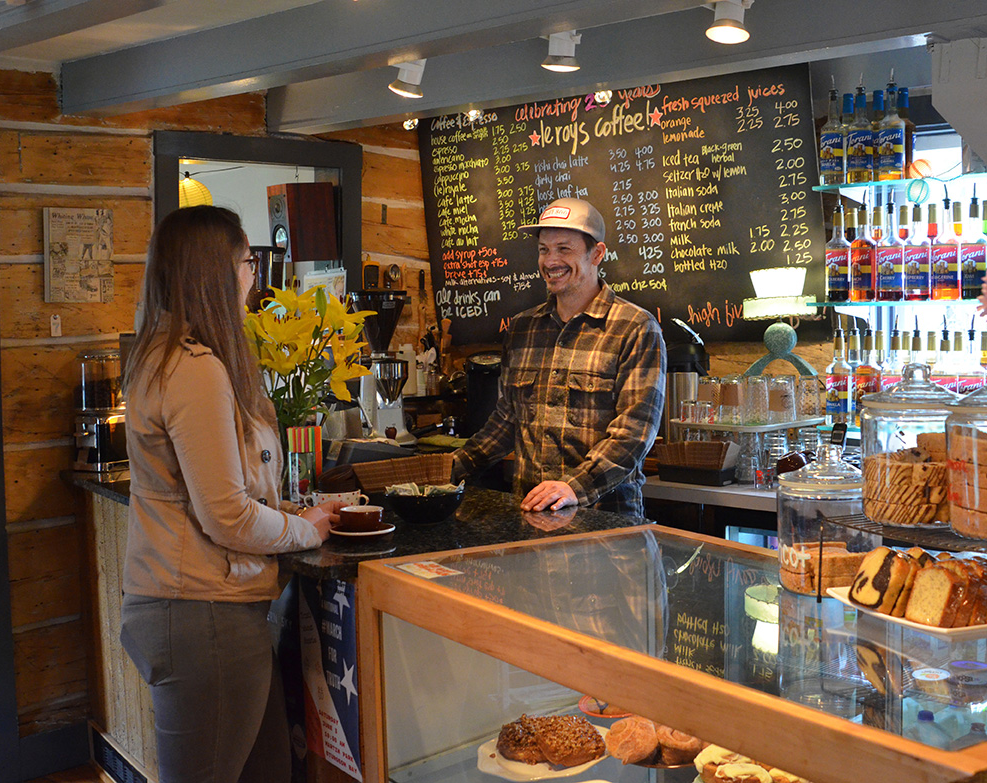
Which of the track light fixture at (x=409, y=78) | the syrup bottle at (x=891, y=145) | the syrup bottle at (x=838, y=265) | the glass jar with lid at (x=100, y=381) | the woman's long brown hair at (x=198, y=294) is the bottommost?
the glass jar with lid at (x=100, y=381)

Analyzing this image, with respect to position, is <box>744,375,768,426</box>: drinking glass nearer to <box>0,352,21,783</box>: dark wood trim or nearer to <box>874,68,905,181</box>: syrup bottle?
<box>874,68,905,181</box>: syrup bottle

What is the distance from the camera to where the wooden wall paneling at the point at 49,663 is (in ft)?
12.2

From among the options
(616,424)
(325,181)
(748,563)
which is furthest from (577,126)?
(748,563)

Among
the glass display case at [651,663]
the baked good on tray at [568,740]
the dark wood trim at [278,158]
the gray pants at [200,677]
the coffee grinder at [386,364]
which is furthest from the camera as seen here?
the coffee grinder at [386,364]

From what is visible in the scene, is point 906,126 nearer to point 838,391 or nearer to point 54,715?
point 838,391

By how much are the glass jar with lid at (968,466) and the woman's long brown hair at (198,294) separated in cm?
130

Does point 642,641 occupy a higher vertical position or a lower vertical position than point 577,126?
lower

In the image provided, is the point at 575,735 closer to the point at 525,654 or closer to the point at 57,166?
the point at 525,654

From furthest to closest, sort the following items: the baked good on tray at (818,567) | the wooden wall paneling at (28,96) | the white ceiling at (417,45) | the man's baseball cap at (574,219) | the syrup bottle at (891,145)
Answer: the wooden wall paneling at (28,96), the syrup bottle at (891,145), the man's baseball cap at (574,219), the white ceiling at (417,45), the baked good on tray at (818,567)

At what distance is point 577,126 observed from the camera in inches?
183

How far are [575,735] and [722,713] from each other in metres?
0.60

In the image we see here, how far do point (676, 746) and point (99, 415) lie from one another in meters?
2.80

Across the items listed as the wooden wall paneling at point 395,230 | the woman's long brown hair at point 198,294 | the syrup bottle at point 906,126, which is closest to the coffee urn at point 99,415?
the wooden wall paneling at point 395,230

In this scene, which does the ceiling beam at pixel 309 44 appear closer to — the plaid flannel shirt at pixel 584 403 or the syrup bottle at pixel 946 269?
the plaid flannel shirt at pixel 584 403
